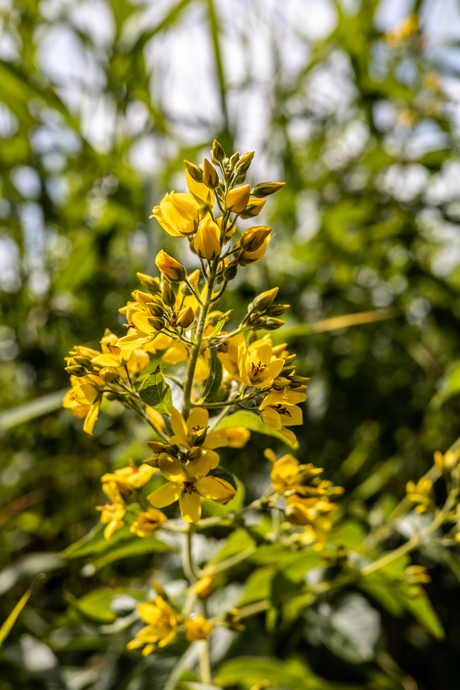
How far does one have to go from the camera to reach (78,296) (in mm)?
1945

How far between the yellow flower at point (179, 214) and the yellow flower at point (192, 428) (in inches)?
8.9

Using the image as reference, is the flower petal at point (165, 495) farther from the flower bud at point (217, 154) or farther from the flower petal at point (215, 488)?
the flower bud at point (217, 154)

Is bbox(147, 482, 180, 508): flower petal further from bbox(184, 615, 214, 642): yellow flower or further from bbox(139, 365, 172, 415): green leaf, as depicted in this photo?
bbox(184, 615, 214, 642): yellow flower

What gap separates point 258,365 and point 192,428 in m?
0.12

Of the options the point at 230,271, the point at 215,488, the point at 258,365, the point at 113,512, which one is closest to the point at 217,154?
the point at 230,271

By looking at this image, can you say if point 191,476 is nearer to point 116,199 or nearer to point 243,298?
point 243,298

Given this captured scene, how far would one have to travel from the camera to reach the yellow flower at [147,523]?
67 cm

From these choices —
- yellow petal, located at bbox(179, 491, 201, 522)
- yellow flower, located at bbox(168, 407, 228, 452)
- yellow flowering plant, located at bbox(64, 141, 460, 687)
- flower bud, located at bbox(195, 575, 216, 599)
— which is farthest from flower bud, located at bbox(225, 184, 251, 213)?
flower bud, located at bbox(195, 575, 216, 599)

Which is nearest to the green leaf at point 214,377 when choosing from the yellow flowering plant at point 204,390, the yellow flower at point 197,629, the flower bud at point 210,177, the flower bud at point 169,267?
the yellow flowering plant at point 204,390

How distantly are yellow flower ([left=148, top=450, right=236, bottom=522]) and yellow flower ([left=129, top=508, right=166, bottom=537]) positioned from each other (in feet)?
0.36

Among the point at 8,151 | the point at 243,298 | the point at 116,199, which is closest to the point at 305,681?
the point at 243,298

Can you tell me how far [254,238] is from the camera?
1.91 feet

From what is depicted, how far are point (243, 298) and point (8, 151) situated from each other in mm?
983

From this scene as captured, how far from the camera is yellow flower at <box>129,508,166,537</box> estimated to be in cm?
67
